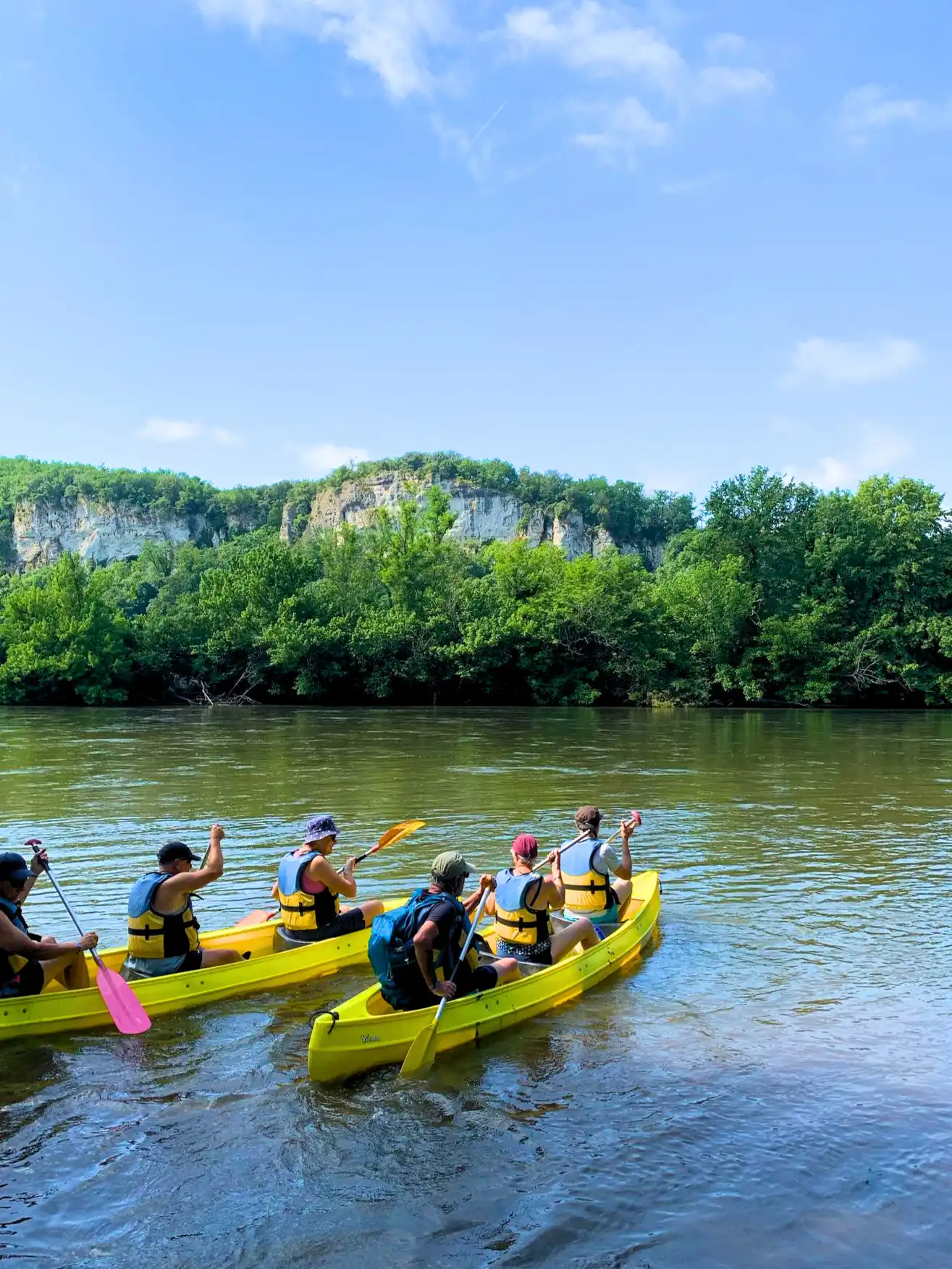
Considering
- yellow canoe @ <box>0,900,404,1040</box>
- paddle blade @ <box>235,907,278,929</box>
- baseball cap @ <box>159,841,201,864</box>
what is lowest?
yellow canoe @ <box>0,900,404,1040</box>

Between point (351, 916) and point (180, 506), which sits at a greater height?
point (180, 506)

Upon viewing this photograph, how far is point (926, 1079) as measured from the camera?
6152mm

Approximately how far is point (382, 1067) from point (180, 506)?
144 meters

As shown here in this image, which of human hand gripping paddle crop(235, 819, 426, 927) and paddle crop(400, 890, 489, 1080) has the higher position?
human hand gripping paddle crop(235, 819, 426, 927)

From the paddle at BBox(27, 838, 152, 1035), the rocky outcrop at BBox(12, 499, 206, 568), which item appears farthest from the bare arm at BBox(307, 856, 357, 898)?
the rocky outcrop at BBox(12, 499, 206, 568)

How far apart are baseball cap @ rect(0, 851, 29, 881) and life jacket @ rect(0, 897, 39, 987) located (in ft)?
0.48

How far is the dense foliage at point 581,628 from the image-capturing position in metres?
47.1

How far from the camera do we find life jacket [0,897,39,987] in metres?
6.54

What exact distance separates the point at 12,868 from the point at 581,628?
42.9 meters

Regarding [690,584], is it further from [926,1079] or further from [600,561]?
[926,1079]

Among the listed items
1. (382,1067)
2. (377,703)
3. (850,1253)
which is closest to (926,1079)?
(850,1253)

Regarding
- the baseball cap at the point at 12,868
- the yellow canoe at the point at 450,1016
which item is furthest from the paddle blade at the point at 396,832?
the baseball cap at the point at 12,868

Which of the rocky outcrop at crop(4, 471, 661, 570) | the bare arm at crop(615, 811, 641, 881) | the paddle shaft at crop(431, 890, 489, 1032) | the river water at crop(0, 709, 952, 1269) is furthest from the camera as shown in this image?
the rocky outcrop at crop(4, 471, 661, 570)

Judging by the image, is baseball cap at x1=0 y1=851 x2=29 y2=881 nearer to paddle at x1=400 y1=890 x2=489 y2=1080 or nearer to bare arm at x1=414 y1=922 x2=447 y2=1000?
bare arm at x1=414 y1=922 x2=447 y2=1000
